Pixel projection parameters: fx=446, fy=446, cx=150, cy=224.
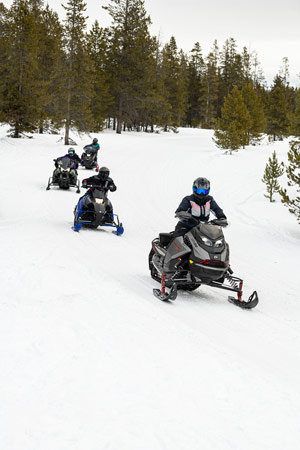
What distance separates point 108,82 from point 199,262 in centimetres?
4234

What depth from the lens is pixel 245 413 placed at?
3.48 m

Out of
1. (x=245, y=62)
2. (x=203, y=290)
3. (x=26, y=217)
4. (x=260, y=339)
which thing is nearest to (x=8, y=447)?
(x=260, y=339)

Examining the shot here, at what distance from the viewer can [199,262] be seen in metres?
6.61

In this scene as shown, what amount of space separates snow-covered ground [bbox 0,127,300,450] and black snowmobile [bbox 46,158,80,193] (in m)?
6.48

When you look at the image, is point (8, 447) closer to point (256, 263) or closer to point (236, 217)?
point (256, 263)

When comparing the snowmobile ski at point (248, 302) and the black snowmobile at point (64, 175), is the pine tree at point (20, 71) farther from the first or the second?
the snowmobile ski at point (248, 302)

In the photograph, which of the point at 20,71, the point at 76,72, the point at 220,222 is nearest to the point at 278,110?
the point at 76,72

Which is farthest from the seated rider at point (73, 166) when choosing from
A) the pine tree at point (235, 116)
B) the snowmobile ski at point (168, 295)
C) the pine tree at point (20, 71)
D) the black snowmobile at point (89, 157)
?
the pine tree at point (235, 116)

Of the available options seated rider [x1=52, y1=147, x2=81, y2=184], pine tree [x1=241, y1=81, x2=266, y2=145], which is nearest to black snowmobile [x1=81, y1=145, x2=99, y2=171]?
seated rider [x1=52, y1=147, x2=81, y2=184]

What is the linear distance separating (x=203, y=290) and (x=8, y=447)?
520cm

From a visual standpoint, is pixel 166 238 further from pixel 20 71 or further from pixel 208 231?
pixel 20 71

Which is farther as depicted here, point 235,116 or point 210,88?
point 210,88

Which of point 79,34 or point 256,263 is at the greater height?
point 79,34

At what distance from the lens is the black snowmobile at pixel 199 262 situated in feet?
21.7
